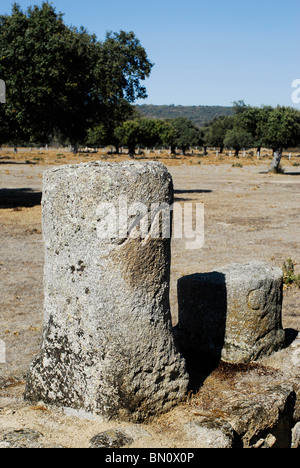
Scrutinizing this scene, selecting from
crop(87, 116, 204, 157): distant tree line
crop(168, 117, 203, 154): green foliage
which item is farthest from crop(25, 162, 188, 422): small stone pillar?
crop(168, 117, 203, 154): green foliage

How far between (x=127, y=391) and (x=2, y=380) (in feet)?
7.42

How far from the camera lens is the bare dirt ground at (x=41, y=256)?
3771 mm

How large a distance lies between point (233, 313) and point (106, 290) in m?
1.82

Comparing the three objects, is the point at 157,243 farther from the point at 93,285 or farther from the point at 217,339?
the point at 217,339

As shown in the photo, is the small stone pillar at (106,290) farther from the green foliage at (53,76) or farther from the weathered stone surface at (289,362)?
the green foliage at (53,76)

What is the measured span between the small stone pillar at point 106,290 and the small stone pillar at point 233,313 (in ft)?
4.00

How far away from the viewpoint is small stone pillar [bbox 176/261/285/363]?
197 inches

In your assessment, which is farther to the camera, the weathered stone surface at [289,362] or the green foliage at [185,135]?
the green foliage at [185,135]

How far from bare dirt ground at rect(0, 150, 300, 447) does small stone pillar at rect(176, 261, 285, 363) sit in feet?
4.73

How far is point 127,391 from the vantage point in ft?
12.5

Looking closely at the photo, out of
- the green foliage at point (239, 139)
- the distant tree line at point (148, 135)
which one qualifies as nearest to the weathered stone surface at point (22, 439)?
the distant tree line at point (148, 135)

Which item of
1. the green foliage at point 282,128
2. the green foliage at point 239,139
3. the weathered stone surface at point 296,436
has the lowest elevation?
the weathered stone surface at point 296,436

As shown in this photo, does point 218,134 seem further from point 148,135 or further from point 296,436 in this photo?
point 296,436

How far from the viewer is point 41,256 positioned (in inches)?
463
